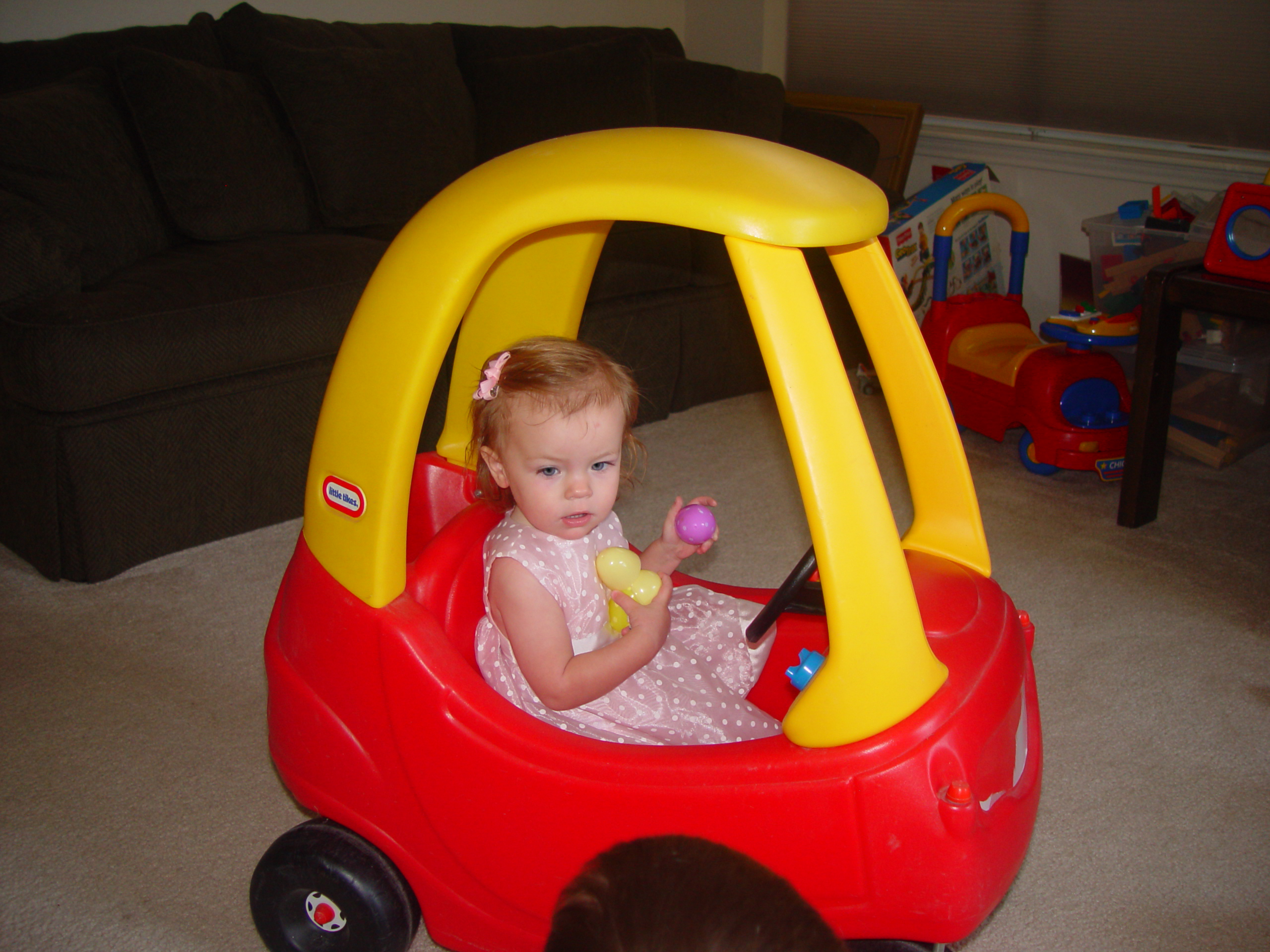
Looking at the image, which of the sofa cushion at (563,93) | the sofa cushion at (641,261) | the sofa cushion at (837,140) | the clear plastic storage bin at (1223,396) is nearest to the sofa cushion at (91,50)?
the sofa cushion at (563,93)

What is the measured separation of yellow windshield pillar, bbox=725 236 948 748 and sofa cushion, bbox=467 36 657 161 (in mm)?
1733

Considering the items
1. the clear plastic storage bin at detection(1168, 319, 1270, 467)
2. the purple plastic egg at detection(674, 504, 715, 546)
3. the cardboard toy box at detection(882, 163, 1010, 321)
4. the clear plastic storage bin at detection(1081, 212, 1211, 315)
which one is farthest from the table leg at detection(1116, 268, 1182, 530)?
the purple plastic egg at detection(674, 504, 715, 546)

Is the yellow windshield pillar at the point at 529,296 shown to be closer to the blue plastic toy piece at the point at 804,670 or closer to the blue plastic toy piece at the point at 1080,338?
the blue plastic toy piece at the point at 804,670

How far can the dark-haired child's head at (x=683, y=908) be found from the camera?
0.43 meters

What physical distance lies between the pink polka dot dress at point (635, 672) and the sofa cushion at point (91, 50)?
166 cm

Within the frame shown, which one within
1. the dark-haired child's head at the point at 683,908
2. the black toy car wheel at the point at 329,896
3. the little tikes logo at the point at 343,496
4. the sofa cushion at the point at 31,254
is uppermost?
the sofa cushion at the point at 31,254

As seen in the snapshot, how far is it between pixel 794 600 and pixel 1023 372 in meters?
1.28

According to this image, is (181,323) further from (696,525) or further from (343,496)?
(696,525)

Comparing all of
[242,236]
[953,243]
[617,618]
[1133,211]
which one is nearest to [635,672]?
[617,618]

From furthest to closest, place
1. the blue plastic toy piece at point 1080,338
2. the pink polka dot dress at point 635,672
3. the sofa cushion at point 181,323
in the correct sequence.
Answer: the blue plastic toy piece at point 1080,338
the sofa cushion at point 181,323
the pink polka dot dress at point 635,672

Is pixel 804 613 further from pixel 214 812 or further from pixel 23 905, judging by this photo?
pixel 23 905

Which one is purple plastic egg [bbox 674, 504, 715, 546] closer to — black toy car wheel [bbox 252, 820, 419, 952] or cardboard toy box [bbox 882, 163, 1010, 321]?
black toy car wheel [bbox 252, 820, 419, 952]

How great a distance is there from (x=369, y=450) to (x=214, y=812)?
0.58 m

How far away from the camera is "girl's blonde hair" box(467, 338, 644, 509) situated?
90cm
